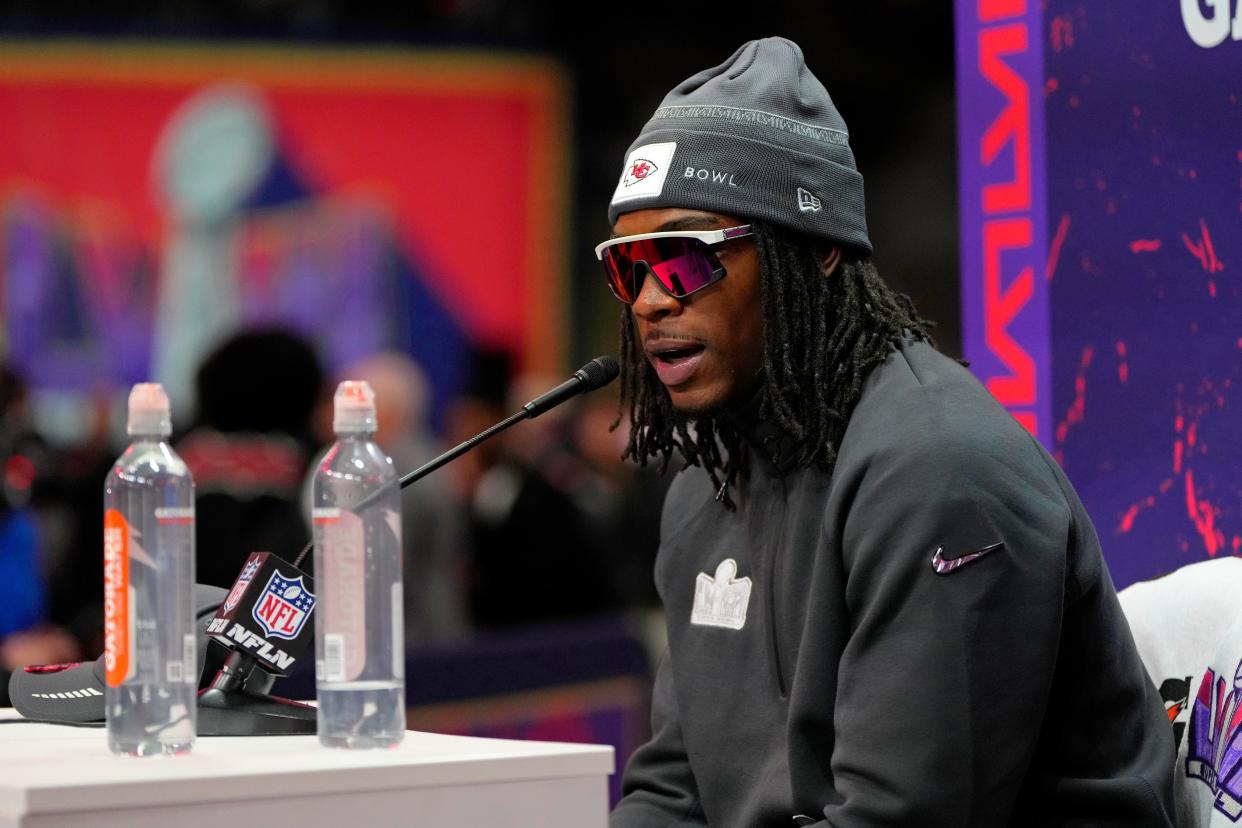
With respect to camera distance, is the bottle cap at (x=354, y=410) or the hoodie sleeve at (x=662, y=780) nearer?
the bottle cap at (x=354, y=410)

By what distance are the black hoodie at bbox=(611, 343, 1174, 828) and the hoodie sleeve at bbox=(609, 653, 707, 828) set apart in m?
0.14

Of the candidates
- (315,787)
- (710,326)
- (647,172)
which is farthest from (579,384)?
(315,787)

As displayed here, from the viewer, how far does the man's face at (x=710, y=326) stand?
8.04 ft

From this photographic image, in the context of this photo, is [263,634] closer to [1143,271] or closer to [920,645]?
[920,645]

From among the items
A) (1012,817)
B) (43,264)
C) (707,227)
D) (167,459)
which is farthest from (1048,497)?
(43,264)

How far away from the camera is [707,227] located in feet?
8.05

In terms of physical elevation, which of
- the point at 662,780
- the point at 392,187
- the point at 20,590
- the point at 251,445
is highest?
the point at 392,187

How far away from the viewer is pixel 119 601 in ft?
6.08

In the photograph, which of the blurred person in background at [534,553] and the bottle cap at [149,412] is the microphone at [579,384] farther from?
the blurred person in background at [534,553]

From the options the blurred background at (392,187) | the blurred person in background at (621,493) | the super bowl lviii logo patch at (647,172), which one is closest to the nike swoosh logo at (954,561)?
the super bowl lviii logo patch at (647,172)

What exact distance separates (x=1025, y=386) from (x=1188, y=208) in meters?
0.44

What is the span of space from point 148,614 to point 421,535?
4.47m

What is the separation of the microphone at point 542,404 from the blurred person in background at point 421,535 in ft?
11.8

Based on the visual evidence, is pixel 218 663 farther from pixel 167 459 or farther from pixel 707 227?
pixel 707 227
